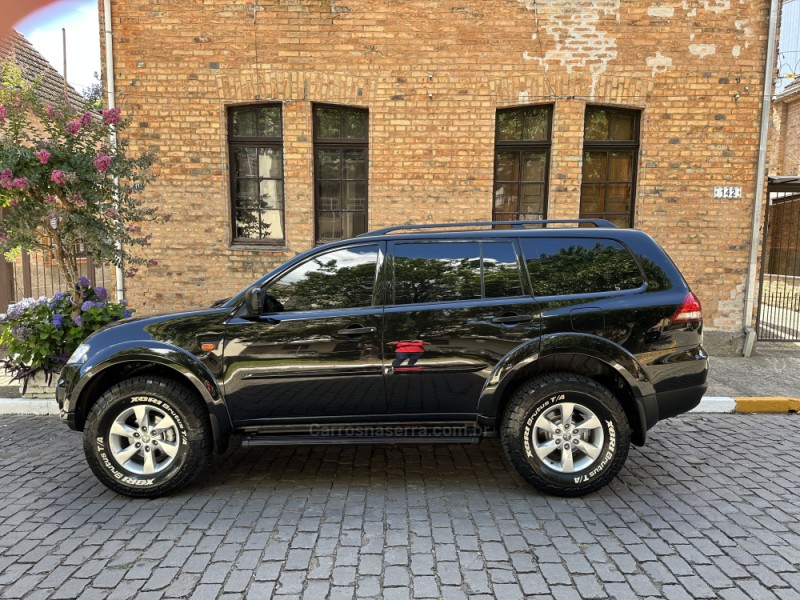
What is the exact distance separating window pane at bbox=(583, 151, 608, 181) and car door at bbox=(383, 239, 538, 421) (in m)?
5.18

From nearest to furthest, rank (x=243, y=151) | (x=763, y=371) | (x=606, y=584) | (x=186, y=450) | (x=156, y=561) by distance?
(x=606, y=584), (x=156, y=561), (x=186, y=450), (x=763, y=371), (x=243, y=151)

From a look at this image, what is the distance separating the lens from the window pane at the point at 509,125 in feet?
25.8

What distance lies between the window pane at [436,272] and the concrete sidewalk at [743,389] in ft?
12.0

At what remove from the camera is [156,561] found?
9.39ft

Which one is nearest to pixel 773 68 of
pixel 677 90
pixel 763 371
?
pixel 677 90

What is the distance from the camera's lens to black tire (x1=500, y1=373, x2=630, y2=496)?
3523 mm

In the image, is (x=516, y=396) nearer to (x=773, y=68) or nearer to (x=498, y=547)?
(x=498, y=547)

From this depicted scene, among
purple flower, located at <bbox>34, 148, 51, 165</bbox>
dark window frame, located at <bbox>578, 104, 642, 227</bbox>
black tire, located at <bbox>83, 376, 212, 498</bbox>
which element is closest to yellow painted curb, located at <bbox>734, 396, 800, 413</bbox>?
dark window frame, located at <bbox>578, 104, 642, 227</bbox>

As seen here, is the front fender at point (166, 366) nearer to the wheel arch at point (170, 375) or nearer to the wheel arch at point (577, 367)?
the wheel arch at point (170, 375)

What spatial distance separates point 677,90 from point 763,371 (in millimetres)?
4242

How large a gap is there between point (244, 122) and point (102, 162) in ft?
10.2

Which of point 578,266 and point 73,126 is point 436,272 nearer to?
point 578,266

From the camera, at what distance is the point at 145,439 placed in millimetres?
3566

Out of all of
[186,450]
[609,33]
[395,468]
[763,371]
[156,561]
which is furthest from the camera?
[609,33]
